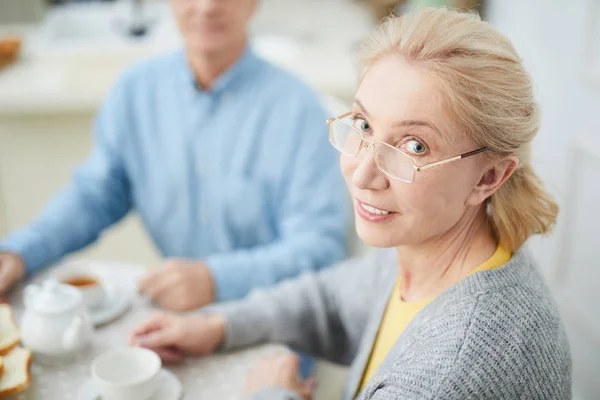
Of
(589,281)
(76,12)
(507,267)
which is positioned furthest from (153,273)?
(76,12)

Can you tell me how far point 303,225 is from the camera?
1.58 m

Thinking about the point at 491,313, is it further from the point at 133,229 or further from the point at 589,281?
the point at 133,229

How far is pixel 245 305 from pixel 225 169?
0.51m

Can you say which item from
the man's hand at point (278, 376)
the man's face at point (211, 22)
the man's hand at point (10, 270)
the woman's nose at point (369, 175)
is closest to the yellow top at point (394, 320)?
the man's hand at point (278, 376)

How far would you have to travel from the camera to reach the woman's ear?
967 millimetres

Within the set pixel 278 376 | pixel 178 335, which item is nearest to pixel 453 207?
pixel 278 376

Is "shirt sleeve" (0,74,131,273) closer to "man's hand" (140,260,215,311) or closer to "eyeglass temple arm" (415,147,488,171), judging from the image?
A: "man's hand" (140,260,215,311)

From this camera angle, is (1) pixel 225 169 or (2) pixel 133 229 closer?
(1) pixel 225 169

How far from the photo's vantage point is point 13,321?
4.00 ft

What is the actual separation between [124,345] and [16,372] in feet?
0.63

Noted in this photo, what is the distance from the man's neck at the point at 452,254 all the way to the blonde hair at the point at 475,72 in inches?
1.9

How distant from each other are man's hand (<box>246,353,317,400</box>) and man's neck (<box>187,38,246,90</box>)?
0.82 metres

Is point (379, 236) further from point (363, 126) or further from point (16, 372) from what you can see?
point (16, 372)

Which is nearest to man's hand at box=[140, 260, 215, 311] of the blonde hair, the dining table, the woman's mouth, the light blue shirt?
the dining table
